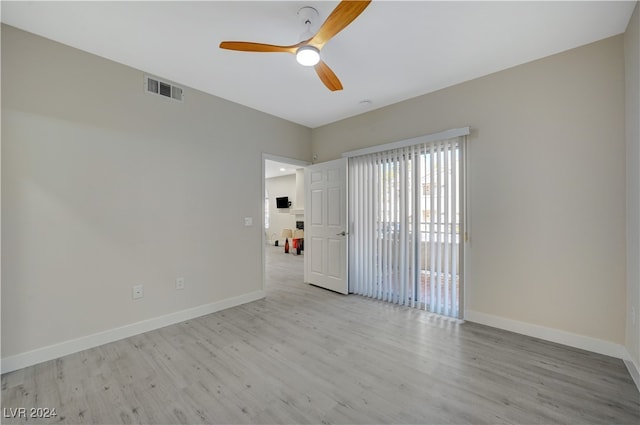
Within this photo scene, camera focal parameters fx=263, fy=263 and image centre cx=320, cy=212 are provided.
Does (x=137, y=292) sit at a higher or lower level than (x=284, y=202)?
lower

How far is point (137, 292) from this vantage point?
279 centimetres

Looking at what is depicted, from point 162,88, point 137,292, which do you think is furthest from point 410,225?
point 162,88

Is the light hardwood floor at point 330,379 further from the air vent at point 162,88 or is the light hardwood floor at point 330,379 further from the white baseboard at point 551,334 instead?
the air vent at point 162,88

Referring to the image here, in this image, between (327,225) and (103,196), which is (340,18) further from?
(327,225)

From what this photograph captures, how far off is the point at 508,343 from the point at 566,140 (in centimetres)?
201

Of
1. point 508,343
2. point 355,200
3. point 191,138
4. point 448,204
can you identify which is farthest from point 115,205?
point 508,343

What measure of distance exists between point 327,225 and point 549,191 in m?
2.82

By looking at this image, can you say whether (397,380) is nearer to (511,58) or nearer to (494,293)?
(494,293)

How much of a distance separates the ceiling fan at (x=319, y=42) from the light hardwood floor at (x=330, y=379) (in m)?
2.47

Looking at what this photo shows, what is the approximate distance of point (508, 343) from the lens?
2521 millimetres

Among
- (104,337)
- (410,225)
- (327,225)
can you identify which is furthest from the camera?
(327,225)

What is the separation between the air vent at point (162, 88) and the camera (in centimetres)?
287

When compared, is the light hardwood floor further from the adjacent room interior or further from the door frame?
the door frame

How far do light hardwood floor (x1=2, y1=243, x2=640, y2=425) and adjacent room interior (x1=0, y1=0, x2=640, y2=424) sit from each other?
2 cm
